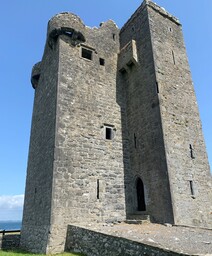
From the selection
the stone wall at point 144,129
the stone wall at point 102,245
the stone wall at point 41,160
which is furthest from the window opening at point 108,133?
the stone wall at point 102,245

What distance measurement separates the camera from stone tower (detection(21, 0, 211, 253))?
10461 millimetres

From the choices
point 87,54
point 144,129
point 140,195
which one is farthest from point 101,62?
point 140,195

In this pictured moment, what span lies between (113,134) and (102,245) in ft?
22.1

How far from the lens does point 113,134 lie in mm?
13102

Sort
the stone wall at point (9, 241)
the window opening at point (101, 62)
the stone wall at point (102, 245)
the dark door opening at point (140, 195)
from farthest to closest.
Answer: the window opening at point (101, 62)
the stone wall at point (9, 241)
the dark door opening at point (140, 195)
the stone wall at point (102, 245)

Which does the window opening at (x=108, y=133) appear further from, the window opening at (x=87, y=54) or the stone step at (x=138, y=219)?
the window opening at (x=87, y=54)

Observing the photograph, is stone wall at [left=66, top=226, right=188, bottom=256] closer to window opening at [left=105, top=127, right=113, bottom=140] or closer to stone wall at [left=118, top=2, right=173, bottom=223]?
stone wall at [left=118, top=2, right=173, bottom=223]

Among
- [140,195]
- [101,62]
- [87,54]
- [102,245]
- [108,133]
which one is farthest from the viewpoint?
[101,62]

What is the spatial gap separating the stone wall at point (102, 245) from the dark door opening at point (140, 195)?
13.3 feet

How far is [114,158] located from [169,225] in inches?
174

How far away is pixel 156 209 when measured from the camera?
10484 millimetres

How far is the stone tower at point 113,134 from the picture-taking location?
10.5m

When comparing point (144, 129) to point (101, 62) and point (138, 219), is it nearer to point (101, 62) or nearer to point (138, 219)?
point (138, 219)

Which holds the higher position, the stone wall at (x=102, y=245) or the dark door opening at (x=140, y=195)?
the dark door opening at (x=140, y=195)
